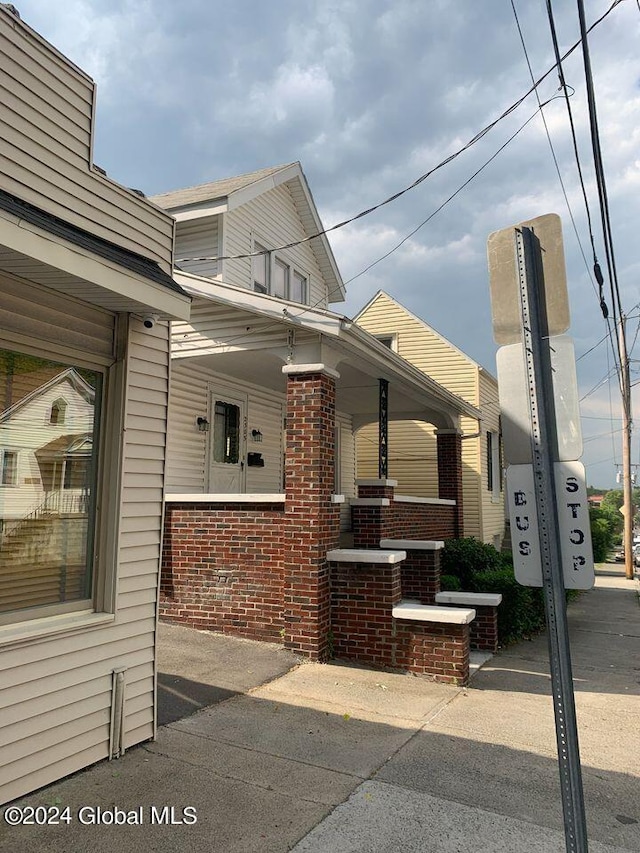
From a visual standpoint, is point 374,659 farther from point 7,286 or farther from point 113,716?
point 7,286

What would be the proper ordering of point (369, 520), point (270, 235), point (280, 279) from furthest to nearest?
1. point (280, 279)
2. point (270, 235)
3. point (369, 520)

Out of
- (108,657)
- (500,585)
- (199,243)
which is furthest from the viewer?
(199,243)

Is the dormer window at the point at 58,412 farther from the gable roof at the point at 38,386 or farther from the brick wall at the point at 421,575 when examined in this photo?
the brick wall at the point at 421,575

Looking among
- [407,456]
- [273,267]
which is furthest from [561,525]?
[407,456]

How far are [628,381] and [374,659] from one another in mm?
18487

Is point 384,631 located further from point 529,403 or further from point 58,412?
point 529,403

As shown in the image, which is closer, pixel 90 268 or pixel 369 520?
pixel 90 268

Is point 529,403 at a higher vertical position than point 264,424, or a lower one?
lower

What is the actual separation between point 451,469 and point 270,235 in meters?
6.23

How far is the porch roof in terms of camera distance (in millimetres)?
7348

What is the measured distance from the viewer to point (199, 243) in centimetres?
1120

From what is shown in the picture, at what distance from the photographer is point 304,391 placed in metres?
7.48

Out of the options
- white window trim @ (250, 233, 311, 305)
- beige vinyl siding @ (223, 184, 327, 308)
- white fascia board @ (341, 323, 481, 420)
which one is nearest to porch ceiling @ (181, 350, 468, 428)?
white fascia board @ (341, 323, 481, 420)

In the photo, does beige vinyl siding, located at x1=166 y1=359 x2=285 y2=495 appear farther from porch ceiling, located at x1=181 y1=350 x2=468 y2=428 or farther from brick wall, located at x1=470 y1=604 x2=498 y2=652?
brick wall, located at x1=470 y1=604 x2=498 y2=652
